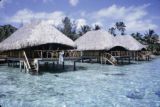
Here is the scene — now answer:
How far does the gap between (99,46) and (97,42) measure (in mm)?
1174

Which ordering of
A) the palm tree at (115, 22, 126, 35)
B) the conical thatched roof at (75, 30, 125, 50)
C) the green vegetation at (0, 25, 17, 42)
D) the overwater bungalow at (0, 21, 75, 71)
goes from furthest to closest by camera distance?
the palm tree at (115, 22, 126, 35) < the green vegetation at (0, 25, 17, 42) < the conical thatched roof at (75, 30, 125, 50) < the overwater bungalow at (0, 21, 75, 71)

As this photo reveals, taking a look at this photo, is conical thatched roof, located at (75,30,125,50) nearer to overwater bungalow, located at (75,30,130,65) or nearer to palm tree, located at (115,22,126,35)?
overwater bungalow, located at (75,30,130,65)

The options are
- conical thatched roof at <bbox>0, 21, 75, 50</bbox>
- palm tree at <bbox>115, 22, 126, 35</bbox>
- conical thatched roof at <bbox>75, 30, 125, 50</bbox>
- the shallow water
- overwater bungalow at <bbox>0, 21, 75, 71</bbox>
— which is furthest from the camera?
palm tree at <bbox>115, 22, 126, 35</bbox>

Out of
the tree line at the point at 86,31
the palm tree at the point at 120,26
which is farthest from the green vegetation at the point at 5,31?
the palm tree at the point at 120,26

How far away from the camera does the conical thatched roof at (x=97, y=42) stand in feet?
101

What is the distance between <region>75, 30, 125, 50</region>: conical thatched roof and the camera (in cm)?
3070

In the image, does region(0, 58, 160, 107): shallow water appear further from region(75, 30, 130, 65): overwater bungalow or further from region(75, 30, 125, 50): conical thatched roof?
region(75, 30, 125, 50): conical thatched roof

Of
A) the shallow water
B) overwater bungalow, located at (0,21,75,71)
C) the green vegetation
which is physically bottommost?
the shallow water

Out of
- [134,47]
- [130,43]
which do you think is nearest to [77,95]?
[134,47]

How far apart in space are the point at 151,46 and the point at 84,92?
5484 centimetres

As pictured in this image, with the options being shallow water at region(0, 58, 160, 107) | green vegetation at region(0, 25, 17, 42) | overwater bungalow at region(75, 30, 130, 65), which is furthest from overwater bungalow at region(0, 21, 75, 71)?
green vegetation at region(0, 25, 17, 42)

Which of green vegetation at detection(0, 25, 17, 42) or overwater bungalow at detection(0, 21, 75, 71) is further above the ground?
green vegetation at detection(0, 25, 17, 42)

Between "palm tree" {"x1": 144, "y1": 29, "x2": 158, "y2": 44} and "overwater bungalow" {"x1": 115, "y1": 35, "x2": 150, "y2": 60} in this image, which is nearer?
"overwater bungalow" {"x1": 115, "y1": 35, "x2": 150, "y2": 60}

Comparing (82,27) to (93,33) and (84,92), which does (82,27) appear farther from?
(84,92)
